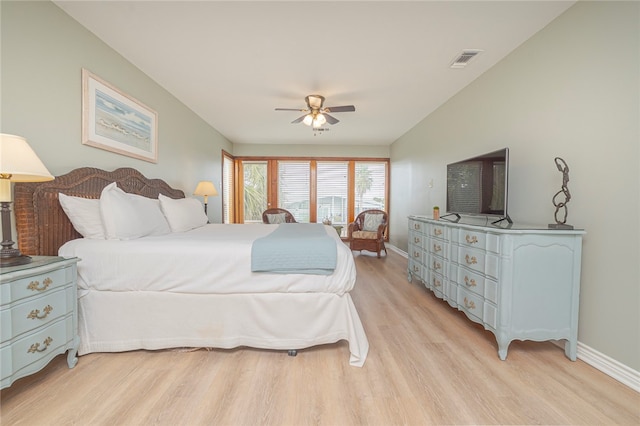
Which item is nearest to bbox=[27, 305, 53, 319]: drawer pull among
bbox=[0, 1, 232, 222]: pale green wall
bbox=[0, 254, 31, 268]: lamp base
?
bbox=[0, 254, 31, 268]: lamp base

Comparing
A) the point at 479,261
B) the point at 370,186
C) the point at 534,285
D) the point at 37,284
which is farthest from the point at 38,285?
the point at 370,186

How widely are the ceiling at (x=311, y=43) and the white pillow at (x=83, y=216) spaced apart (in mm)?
1476

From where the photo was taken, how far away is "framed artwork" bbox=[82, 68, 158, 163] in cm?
223

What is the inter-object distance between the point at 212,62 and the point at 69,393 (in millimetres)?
2878

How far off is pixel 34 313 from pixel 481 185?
3.40 meters

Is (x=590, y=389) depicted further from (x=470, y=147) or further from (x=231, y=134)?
(x=231, y=134)

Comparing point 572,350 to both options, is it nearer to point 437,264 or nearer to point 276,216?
point 437,264

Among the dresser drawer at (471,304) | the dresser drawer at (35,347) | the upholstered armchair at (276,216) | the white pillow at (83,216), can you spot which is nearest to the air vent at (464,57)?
the dresser drawer at (471,304)

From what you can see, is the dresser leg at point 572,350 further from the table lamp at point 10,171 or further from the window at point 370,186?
the window at point 370,186

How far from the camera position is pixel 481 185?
8.27ft

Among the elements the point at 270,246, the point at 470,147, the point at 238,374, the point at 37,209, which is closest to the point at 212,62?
the point at 37,209

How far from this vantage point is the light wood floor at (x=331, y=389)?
1.34 metres

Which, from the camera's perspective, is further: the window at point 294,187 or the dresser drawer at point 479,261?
the window at point 294,187

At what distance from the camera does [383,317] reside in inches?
98.3
